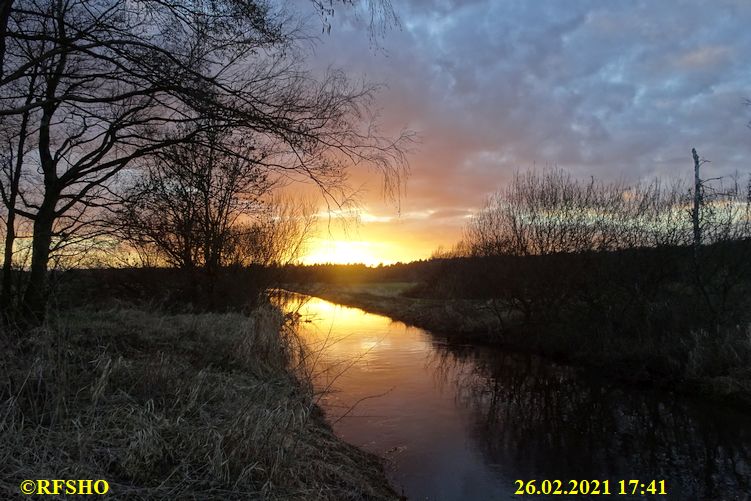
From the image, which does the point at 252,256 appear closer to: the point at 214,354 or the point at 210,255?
the point at 210,255

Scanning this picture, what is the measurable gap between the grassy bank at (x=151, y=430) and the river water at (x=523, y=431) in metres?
1.65

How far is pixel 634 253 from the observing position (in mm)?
16375

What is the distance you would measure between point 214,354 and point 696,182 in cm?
1496

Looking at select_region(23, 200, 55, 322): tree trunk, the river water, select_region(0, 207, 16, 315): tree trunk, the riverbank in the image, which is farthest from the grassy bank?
the riverbank

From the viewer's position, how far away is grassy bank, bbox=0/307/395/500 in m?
3.31

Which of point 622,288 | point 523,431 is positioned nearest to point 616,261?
point 622,288

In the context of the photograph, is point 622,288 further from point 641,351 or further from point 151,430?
point 151,430

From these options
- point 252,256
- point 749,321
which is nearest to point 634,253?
point 749,321

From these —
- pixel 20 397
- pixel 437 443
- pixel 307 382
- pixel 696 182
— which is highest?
pixel 696 182

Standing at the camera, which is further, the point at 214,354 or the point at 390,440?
the point at 390,440

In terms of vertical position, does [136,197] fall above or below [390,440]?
above

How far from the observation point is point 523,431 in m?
9.25

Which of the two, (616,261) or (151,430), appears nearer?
(151,430)

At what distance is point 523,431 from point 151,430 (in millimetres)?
7496
